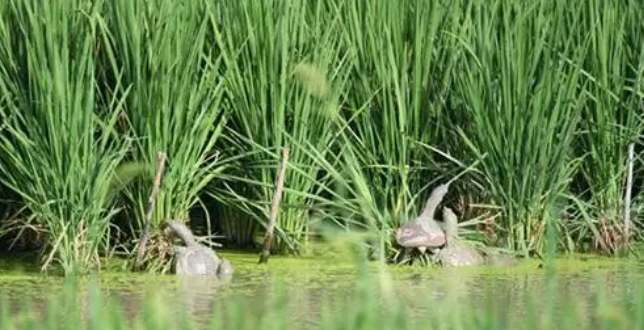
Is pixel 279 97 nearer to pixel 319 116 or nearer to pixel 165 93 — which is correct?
pixel 319 116

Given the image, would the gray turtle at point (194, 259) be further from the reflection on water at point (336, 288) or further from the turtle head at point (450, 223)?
the turtle head at point (450, 223)

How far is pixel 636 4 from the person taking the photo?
9102 millimetres

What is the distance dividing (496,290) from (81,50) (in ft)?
6.73

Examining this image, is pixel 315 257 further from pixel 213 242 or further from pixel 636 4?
pixel 636 4

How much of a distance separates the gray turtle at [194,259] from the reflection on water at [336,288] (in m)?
0.08

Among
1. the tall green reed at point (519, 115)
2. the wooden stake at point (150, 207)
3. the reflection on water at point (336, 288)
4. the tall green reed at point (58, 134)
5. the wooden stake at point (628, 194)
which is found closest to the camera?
the reflection on water at point (336, 288)

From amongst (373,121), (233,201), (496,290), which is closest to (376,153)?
(373,121)

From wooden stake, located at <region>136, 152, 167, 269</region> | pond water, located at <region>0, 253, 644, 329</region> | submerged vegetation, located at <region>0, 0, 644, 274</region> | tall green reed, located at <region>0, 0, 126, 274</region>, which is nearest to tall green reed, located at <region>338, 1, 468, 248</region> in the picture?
submerged vegetation, located at <region>0, 0, 644, 274</region>

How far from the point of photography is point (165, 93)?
8.20 m

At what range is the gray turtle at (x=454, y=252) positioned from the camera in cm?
820

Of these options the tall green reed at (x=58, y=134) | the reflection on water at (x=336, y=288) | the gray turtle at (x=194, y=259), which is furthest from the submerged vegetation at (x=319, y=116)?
the reflection on water at (x=336, y=288)

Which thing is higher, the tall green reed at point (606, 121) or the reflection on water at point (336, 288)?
the tall green reed at point (606, 121)

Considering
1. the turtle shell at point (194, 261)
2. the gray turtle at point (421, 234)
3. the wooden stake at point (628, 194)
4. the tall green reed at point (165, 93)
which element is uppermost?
the tall green reed at point (165, 93)

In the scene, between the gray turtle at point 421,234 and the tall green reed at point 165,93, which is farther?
the tall green reed at point 165,93
